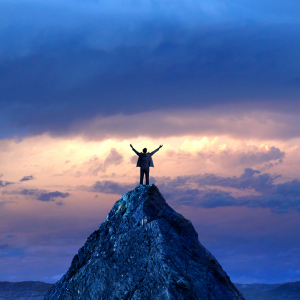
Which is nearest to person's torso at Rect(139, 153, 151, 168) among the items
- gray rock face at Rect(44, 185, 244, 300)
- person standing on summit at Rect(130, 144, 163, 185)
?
person standing on summit at Rect(130, 144, 163, 185)

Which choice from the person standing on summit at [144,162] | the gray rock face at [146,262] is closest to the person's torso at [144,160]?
the person standing on summit at [144,162]

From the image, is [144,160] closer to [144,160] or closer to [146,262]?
[144,160]

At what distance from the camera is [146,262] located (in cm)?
2688

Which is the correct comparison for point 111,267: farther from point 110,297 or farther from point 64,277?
point 64,277

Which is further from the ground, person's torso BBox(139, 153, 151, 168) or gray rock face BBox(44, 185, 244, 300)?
person's torso BBox(139, 153, 151, 168)

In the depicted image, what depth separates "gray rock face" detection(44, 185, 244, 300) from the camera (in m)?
25.7

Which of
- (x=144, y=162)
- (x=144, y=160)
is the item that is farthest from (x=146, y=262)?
(x=144, y=160)

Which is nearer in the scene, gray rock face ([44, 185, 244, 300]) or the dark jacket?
gray rock face ([44, 185, 244, 300])

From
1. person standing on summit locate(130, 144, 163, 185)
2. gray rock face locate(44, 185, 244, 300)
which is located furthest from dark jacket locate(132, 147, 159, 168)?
gray rock face locate(44, 185, 244, 300)

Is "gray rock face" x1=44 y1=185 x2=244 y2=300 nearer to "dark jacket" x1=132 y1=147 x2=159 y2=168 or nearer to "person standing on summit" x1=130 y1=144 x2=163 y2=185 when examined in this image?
"person standing on summit" x1=130 y1=144 x2=163 y2=185

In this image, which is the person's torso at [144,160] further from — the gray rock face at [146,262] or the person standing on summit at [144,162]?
the gray rock face at [146,262]

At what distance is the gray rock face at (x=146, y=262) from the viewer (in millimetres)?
25719

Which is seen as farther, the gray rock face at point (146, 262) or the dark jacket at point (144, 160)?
the dark jacket at point (144, 160)

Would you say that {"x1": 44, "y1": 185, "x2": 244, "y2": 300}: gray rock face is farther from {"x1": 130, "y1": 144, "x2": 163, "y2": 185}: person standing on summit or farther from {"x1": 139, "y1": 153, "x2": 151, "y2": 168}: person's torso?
{"x1": 139, "y1": 153, "x2": 151, "y2": 168}: person's torso
